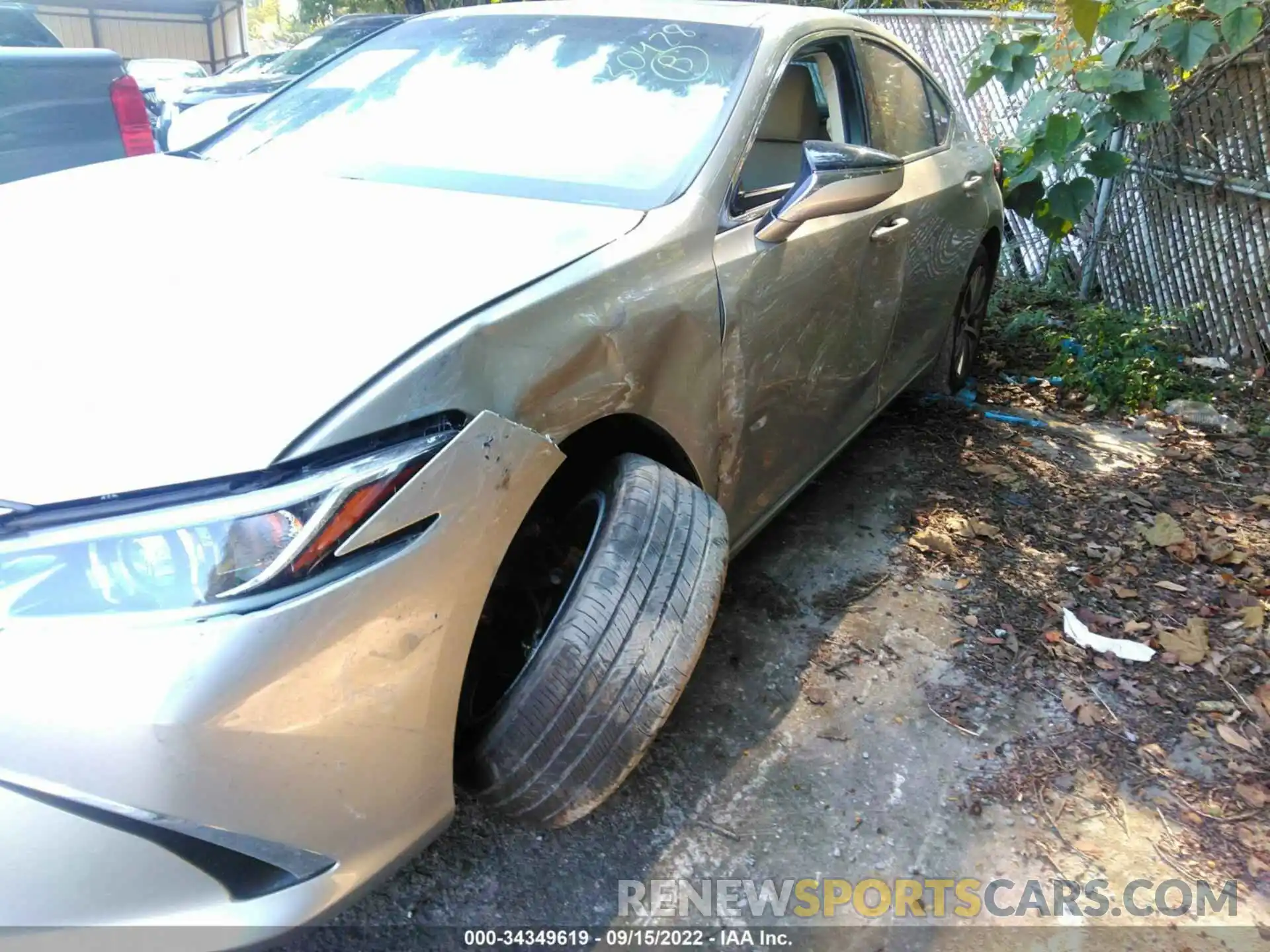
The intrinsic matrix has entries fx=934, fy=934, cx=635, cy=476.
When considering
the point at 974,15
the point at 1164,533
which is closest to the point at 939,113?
the point at 1164,533

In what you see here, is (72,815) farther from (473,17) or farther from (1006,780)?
(473,17)

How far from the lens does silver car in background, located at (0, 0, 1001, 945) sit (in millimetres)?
1202

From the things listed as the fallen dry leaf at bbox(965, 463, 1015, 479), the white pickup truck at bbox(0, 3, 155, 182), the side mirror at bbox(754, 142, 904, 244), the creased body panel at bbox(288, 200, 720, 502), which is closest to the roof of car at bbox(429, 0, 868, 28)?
the side mirror at bbox(754, 142, 904, 244)

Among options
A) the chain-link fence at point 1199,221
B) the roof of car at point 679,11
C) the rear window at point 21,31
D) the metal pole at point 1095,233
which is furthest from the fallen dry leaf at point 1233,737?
the rear window at point 21,31

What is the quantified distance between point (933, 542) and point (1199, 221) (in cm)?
342

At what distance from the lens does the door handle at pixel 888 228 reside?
9.38 feet

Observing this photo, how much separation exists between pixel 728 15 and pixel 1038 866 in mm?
2317

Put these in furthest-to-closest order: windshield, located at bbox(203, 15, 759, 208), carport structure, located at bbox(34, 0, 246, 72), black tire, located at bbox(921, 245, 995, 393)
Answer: carport structure, located at bbox(34, 0, 246, 72) < black tire, located at bbox(921, 245, 995, 393) < windshield, located at bbox(203, 15, 759, 208)

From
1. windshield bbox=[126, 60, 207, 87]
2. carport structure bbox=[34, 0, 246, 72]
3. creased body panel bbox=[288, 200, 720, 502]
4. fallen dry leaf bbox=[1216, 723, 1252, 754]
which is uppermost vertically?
carport structure bbox=[34, 0, 246, 72]

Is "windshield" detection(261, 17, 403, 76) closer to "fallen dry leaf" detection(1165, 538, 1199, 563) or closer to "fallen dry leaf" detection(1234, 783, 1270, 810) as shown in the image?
"fallen dry leaf" detection(1165, 538, 1199, 563)

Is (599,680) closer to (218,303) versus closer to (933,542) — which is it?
(218,303)

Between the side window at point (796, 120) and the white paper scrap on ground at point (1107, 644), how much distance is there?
1564 mm

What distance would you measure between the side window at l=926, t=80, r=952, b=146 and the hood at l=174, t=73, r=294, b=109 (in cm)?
621

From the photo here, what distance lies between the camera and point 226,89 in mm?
8250
